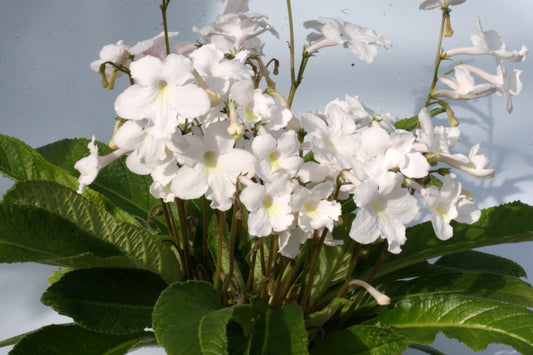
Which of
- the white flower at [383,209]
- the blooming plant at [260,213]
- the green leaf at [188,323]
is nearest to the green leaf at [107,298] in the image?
the blooming plant at [260,213]

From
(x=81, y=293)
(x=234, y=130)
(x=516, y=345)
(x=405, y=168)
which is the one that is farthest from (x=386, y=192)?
(x=81, y=293)

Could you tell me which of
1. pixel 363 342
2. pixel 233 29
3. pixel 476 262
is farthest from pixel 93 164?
pixel 476 262

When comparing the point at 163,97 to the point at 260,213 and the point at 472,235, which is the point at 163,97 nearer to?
the point at 260,213

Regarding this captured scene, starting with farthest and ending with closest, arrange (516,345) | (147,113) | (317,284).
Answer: (317,284) → (516,345) → (147,113)

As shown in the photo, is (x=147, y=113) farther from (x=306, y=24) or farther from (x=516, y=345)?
(x=516, y=345)

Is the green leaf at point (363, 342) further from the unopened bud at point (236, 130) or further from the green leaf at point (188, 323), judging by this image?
the unopened bud at point (236, 130)
